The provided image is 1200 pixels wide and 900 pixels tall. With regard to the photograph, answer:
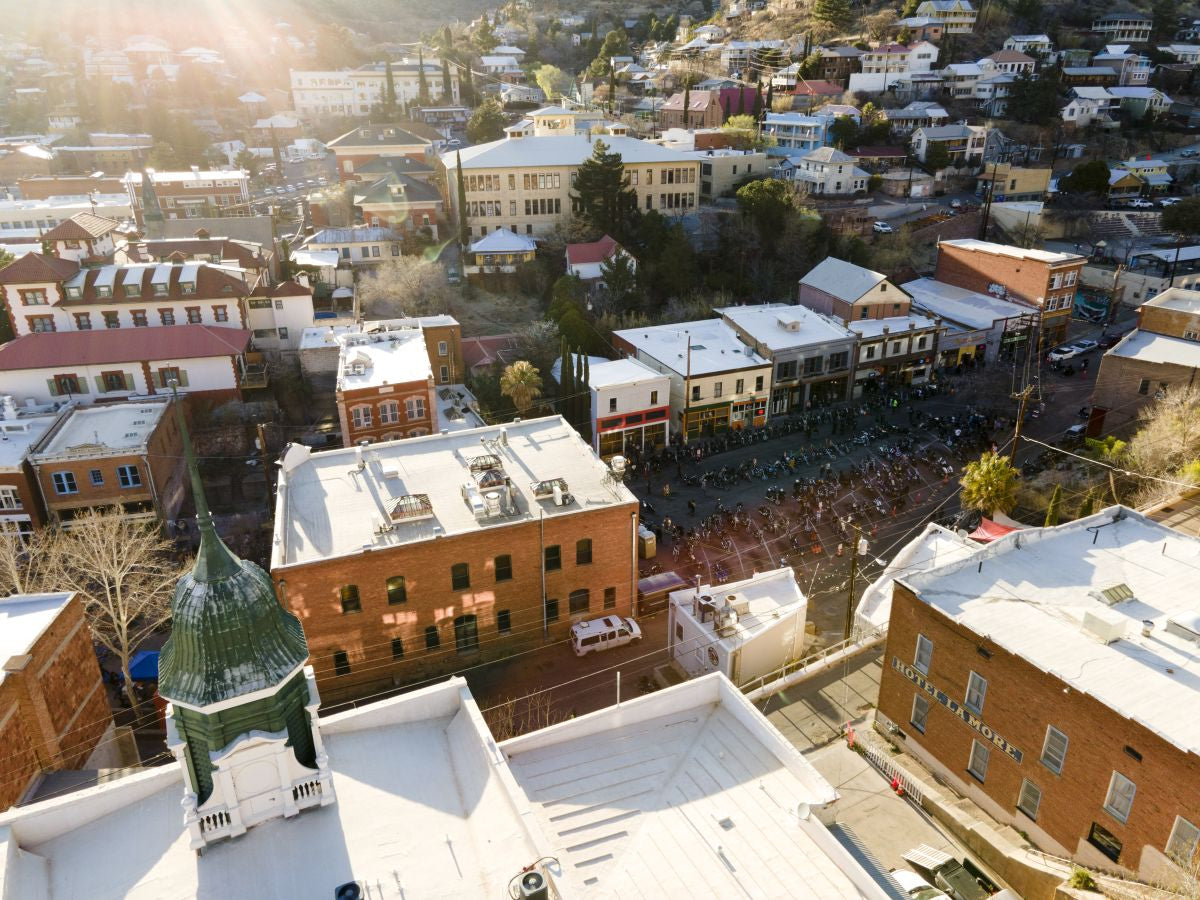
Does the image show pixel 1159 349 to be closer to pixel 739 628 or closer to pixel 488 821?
pixel 739 628

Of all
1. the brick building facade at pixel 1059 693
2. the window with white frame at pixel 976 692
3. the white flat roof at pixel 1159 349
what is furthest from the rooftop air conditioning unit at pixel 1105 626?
the white flat roof at pixel 1159 349

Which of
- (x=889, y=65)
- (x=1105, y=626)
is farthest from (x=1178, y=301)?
(x=889, y=65)

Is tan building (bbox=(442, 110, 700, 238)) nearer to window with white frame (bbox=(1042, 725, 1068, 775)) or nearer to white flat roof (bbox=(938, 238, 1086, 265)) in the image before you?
white flat roof (bbox=(938, 238, 1086, 265))

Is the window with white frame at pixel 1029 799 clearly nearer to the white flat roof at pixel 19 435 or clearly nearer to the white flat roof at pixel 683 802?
the white flat roof at pixel 683 802

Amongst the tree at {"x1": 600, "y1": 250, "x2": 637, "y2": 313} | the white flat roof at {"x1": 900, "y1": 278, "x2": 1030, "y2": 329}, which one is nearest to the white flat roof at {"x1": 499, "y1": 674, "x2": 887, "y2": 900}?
the tree at {"x1": 600, "y1": 250, "x2": 637, "y2": 313}

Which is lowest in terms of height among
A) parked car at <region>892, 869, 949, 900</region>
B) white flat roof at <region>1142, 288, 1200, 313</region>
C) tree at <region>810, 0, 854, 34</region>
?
parked car at <region>892, 869, 949, 900</region>
